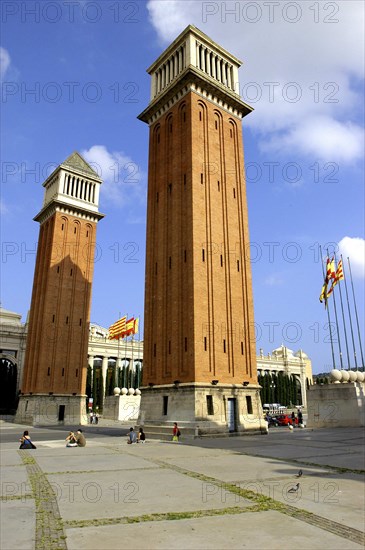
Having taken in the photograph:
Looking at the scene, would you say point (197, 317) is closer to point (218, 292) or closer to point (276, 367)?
point (218, 292)

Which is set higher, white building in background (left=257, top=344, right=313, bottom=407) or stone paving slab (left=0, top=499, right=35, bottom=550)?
white building in background (left=257, top=344, right=313, bottom=407)

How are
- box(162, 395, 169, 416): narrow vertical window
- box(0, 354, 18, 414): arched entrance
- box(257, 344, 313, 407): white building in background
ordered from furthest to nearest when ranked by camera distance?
1. box(257, 344, 313, 407): white building in background
2. box(0, 354, 18, 414): arched entrance
3. box(162, 395, 169, 416): narrow vertical window

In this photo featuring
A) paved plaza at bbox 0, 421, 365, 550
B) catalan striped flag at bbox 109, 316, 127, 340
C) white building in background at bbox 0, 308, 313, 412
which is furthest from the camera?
white building in background at bbox 0, 308, 313, 412

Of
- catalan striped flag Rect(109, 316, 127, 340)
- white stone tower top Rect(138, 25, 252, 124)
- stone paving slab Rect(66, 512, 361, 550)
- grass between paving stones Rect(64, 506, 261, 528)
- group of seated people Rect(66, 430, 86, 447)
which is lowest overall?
stone paving slab Rect(66, 512, 361, 550)

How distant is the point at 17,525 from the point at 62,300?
182 feet

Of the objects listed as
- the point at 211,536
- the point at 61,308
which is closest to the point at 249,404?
the point at 211,536

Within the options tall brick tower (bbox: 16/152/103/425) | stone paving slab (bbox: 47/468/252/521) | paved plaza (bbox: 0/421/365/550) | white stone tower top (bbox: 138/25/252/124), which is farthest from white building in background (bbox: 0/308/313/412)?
stone paving slab (bbox: 47/468/252/521)

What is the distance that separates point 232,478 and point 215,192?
29108 millimetres

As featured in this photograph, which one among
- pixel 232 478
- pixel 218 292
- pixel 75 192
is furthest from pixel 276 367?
pixel 232 478

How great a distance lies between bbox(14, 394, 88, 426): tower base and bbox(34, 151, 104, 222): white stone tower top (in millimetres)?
27210

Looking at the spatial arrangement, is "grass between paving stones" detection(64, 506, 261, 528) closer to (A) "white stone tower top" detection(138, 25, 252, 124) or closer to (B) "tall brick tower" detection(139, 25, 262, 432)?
(B) "tall brick tower" detection(139, 25, 262, 432)

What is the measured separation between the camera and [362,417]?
36438 millimetres

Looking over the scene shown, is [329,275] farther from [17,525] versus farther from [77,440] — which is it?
[17,525]

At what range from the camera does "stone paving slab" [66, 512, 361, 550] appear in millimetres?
6707
